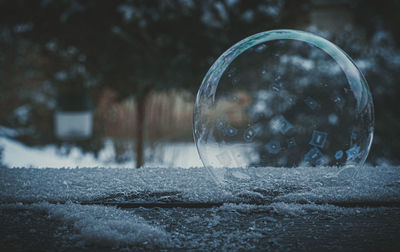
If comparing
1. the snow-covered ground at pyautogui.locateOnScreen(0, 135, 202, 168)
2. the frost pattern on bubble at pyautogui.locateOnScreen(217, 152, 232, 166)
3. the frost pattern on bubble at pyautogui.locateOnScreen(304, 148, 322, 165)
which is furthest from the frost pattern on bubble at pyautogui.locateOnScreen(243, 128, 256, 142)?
the snow-covered ground at pyautogui.locateOnScreen(0, 135, 202, 168)

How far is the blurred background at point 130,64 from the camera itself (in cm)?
352

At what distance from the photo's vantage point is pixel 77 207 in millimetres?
1414

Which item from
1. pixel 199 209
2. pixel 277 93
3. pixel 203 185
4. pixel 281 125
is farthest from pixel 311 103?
pixel 199 209

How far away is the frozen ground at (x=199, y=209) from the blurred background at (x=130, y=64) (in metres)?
1.44

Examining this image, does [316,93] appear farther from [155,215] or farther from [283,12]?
[283,12]

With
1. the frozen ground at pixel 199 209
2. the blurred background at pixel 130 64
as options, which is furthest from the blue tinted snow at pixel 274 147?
the blurred background at pixel 130 64

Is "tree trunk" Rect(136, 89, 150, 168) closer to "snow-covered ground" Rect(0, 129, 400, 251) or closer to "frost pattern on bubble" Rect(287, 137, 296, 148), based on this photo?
"snow-covered ground" Rect(0, 129, 400, 251)

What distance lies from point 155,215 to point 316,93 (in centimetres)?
92

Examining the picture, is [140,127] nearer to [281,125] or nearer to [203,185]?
[281,125]

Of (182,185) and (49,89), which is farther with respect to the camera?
(49,89)

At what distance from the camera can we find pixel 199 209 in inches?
56.2

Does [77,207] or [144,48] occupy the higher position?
[144,48]

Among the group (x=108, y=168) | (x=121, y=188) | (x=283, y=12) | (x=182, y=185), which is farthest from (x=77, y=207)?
(x=283, y=12)

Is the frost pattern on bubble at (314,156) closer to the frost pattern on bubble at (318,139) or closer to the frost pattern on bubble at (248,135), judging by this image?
the frost pattern on bubble at (318,139)
